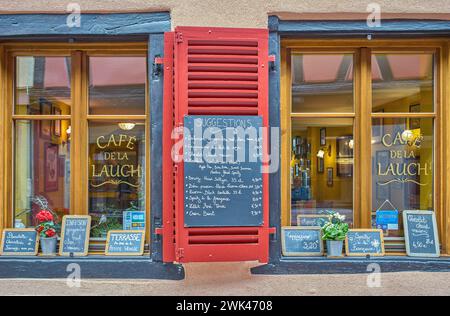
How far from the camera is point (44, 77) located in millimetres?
5414

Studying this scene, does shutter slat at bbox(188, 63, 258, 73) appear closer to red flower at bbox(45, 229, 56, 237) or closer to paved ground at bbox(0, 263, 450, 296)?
paved ground at bbox(0, 263, 450, 296)

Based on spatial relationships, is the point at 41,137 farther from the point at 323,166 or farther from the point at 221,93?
the point at 323,166

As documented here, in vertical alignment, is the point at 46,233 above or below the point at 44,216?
below

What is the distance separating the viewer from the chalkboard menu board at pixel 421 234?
203 inches

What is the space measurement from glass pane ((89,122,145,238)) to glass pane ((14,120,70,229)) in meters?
0.34

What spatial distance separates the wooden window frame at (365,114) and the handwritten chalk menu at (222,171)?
57 centimetres

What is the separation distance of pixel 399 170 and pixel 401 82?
1.12 meters

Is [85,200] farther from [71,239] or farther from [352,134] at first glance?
[352,134]

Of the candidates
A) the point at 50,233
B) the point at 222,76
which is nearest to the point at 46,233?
the point at 50,233

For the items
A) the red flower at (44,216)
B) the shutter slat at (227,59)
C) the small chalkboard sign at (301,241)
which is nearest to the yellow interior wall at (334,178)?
the small chalkboard sign at (301,241)

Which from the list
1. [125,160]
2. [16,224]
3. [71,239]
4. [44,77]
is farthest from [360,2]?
[16,224]

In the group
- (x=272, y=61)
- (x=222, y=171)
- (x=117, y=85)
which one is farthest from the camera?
(x=117, y=85)

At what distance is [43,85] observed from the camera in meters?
5.42

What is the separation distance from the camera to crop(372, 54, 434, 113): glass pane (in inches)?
212
